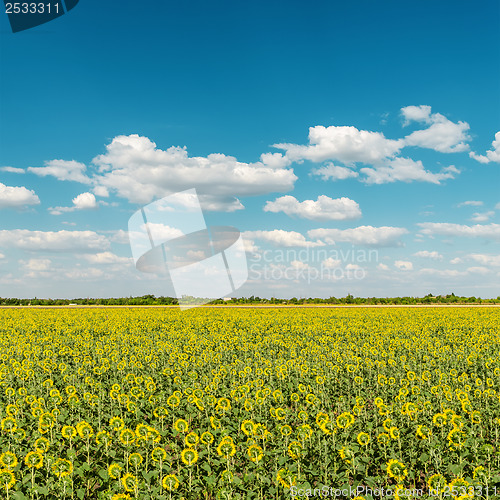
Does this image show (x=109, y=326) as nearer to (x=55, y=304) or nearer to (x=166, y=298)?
(x=166, y=298)

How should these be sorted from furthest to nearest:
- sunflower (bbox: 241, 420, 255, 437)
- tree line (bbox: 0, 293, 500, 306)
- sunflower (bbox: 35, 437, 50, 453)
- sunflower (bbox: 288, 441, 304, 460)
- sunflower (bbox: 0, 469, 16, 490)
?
1. tree line (bbox: 0, 293, 500, 306)
2. sunflower (bbox: 241, 420, 255, 437)
3. sunflower (bbox: 288, 441, 304, 460)
4. sunflower (bbox: 35, 437, 50, 453)
5. sunflower (bbox: 0, 469, 16, 490)

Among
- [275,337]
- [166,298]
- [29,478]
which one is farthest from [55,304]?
[29,478]

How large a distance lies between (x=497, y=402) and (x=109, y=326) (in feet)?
94.6

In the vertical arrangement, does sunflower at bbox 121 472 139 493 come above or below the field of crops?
above

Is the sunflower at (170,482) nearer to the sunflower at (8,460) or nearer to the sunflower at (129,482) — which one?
the sunflower at (129,482)

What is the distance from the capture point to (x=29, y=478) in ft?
22.4

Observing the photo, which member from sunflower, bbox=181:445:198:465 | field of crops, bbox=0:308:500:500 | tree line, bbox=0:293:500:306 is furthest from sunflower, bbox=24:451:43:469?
tree line, bbox=0:293:500:306

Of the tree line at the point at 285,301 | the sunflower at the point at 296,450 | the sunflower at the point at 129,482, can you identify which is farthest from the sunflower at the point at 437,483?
the tree line at the point at 285,301

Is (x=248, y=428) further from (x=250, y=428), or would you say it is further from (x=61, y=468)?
(x=61, y=468)

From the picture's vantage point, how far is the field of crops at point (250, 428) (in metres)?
6.75

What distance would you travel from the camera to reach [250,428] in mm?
7938

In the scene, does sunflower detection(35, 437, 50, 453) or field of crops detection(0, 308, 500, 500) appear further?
sunflower detection(35, 437, 50, 453)

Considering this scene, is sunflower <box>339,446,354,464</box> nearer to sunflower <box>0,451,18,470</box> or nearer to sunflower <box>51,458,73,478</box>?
sunflower <box>51,458,73,478</box>

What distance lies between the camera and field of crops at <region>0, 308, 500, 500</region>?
6754 mm
